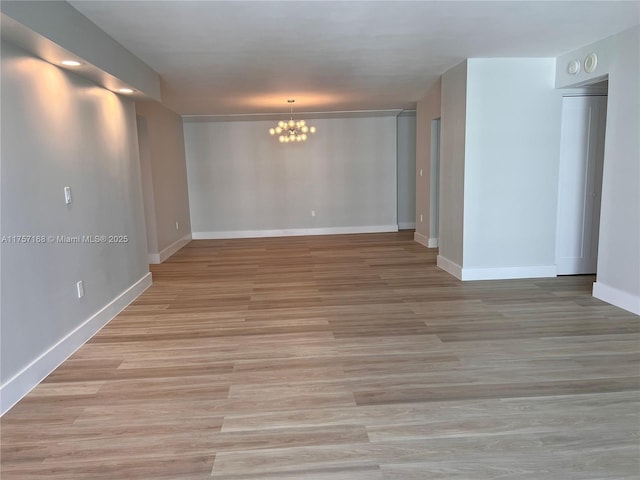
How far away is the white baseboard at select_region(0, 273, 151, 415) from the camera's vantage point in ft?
7.82

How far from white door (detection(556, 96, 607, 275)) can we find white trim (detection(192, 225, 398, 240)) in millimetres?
4151

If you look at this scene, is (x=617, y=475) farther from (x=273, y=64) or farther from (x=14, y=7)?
(x=273, y=64)

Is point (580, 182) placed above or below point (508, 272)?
above

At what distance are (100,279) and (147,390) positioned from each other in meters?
1.55

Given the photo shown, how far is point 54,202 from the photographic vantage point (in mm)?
2955

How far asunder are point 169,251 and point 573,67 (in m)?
6.01

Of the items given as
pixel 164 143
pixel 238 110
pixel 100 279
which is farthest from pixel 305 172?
pixel 100 279

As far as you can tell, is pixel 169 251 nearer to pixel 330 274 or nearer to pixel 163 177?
pixel 163 177

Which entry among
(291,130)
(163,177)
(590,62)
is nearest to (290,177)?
(291,130)

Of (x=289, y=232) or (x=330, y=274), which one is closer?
(x=330, y=274)

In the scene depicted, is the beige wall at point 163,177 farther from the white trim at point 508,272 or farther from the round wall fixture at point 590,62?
the round wall fixture at point 590,62

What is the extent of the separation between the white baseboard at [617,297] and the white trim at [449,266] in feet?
4.40

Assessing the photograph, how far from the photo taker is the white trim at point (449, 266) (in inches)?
191

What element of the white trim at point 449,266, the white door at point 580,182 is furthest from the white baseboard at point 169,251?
the white door at point 580,182
